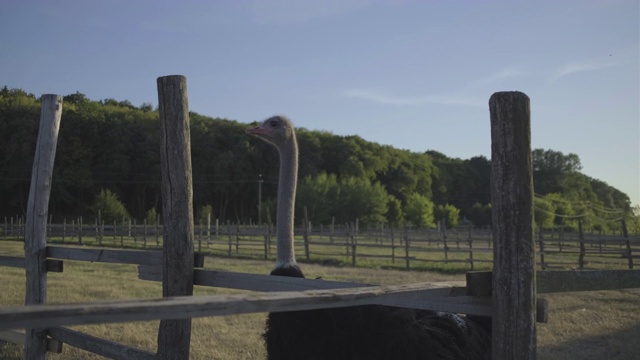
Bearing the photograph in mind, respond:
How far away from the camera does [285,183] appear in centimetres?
355

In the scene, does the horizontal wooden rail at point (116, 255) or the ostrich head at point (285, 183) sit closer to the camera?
the ostrich head at point (285, 183)

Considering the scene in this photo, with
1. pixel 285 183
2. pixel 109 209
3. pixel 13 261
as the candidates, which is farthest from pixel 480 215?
pixel 285 183

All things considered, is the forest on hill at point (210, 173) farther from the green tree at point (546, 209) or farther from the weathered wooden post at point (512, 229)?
the weathered wooden post at point (512, 229)

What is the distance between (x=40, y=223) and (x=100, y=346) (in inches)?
40.2

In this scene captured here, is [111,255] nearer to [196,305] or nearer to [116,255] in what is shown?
[116,255]

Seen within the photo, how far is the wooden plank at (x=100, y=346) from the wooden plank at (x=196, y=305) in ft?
5.36

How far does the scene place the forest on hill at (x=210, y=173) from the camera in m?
40.0

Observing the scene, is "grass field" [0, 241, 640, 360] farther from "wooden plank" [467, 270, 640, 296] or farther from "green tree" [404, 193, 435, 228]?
"green tree" [404, 193, 435, 228]

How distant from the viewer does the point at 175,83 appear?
3.25m

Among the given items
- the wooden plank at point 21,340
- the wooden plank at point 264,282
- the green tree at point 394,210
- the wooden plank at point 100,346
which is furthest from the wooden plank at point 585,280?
the green tree at point 394,210

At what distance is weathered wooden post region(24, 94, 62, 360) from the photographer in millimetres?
4117

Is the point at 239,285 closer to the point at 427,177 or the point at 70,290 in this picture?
the point at 70,290

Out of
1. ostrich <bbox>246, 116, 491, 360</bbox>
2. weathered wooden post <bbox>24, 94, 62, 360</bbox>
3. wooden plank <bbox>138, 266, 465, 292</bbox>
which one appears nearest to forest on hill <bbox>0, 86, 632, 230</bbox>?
weathered wooden post <bbox>24, 94, 62, 360</bbox>

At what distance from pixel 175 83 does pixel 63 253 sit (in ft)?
5.06
